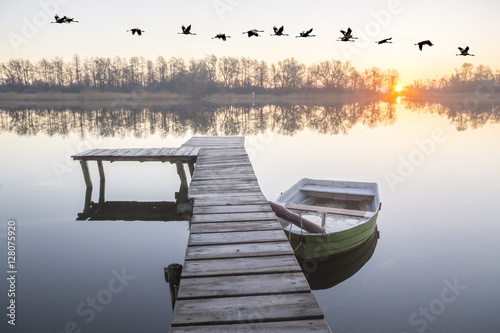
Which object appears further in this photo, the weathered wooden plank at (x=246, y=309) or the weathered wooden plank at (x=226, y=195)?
the weathered wooden plank at (x=226, y=195)

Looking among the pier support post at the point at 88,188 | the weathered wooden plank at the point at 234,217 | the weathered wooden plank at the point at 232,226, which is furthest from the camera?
the pier support post at the point at 88,188

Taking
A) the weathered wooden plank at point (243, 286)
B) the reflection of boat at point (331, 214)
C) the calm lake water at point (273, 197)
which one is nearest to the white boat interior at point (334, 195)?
the reflection of boat at point (331, 214)

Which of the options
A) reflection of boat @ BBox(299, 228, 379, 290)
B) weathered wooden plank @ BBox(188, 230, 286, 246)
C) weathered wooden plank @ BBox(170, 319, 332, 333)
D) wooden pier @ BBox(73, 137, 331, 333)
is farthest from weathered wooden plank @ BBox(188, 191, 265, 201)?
weathered wooden plank @ BBox(170, 319, 332, 333)

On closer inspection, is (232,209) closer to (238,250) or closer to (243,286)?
(238,250)

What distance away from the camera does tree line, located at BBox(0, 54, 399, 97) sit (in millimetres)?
86875

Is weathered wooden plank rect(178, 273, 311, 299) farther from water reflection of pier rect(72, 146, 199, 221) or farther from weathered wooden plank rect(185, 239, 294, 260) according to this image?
water reflection of pier rect(72, 146, 199, 221)

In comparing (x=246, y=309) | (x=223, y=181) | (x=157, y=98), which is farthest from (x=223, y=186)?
(x=157, y=98)

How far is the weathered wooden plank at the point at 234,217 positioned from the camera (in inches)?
223

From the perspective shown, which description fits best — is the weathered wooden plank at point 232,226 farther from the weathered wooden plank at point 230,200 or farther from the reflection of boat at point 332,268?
the reflection of boat at point 332,268

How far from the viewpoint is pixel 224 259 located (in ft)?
13.7

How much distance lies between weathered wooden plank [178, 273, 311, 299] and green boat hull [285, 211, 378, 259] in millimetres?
2986

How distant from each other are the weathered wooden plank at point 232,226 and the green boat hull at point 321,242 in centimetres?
141

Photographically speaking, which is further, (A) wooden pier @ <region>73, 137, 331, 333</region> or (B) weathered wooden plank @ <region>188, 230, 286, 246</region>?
(B) weathered wooden plank @ <region>188, 230, 286, 246</region>

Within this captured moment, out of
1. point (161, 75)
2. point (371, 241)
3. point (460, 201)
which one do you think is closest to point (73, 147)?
point (371, 241)
